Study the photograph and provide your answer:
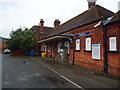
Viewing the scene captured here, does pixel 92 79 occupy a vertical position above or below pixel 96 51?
below

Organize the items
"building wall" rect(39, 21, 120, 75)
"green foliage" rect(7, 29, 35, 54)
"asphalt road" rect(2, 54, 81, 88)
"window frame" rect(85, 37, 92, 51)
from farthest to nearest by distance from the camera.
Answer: "green foliage" rect(7, 29, 35, 54), "window frame" rect(85, 37, 92, 51), "building wall" rect(39, 21, 120, 75), "asphalt road" rect(2, 54, 81, 88)

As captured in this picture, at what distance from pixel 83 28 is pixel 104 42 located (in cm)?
323

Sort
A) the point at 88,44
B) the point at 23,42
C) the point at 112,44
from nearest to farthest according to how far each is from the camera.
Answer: the point at 112,44 < the point at 88,44 < the point at 23,42

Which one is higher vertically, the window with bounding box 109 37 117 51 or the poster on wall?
the window with bounding box 109 37 117 51

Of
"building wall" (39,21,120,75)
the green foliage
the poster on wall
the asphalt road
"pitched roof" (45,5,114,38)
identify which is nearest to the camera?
the asphalt road

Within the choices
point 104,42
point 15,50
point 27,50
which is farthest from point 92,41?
point 15,50

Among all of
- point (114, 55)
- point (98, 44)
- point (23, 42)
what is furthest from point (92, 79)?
point (23, 42)

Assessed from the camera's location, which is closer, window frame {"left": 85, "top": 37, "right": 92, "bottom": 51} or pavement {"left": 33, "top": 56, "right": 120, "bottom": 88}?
pavement {"left": 33, "top": 56, "right": 120, "bottom": 88}

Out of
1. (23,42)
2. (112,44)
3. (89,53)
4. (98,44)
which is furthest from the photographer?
(23,42)

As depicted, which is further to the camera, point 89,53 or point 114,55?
point 89,53

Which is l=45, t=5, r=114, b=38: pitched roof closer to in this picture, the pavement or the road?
the pavement

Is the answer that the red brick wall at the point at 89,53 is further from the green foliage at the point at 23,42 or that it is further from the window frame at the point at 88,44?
Answer: the green foliage at the point at 23,42

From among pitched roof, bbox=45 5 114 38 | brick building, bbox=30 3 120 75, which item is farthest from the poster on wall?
pitched roof, bbox=45 5 114 38

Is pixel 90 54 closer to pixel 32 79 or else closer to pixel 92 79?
pixel 92 79
